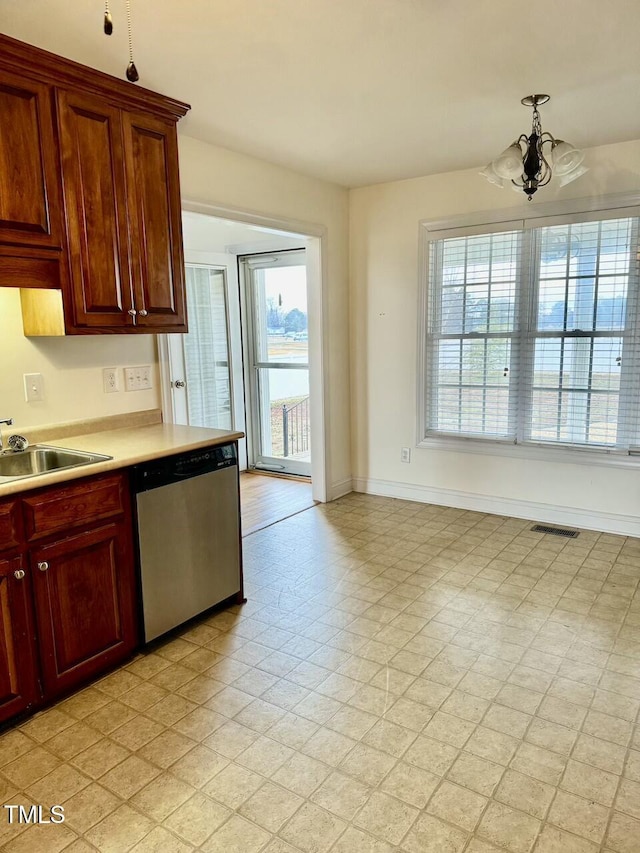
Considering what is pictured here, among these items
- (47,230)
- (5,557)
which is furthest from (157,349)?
(5,557)

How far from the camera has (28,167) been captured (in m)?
2.21

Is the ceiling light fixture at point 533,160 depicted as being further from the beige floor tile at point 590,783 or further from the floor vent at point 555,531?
the beige floor tile at point 590,783

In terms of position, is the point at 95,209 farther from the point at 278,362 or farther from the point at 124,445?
the point at 278,362

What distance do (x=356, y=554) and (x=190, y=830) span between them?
2097mm

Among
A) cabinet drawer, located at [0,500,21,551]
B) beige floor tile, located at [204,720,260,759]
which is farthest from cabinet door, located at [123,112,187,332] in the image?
beige floor tile, located at [204,720,260,759]

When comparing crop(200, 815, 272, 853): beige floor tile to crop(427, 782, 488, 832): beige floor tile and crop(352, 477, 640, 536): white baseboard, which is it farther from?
crop(352, 477, 640, 536): white baseboard

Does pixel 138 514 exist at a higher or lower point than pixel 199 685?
higher

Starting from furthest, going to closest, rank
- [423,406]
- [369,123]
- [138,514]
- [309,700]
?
[423,406] < [369,123] < [138,514] < [309,700]

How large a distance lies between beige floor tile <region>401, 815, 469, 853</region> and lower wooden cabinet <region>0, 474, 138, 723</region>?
4.48 feet

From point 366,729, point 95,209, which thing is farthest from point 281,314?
point 366,729

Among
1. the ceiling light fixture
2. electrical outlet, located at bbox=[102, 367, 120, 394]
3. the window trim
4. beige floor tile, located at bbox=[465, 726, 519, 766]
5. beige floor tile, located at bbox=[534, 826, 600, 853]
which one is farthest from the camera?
the window trim

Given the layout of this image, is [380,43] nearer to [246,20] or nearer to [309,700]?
[246,20]

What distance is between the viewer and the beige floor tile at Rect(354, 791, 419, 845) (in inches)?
64.4

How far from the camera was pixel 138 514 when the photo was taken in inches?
95.0
